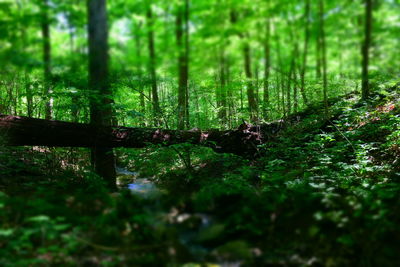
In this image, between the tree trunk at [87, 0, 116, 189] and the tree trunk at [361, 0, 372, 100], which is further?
the tree trunk at [87, 0, 116, 189]

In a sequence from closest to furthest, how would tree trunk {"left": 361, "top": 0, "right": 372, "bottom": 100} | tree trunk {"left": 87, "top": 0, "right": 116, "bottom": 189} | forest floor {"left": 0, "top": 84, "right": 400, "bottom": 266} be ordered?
forest floor {"left": 0, "top": 84, "right": 400, "bottom": 266}, tree trunk {"left": 361, "top": 0, "right": 372, "bottom": 100}, tree trunk {"left": 87, "top": 0, "right": 116, "bottom": 189}

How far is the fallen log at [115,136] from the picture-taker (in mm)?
4952

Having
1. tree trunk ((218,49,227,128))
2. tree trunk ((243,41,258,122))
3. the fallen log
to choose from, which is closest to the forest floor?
the fallen log

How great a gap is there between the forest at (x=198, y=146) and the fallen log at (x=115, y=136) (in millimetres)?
29

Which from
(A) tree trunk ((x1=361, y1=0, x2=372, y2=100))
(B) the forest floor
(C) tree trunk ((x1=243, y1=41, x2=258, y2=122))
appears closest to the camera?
(B) the forest floor

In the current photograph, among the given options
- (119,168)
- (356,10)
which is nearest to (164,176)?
(119,168)

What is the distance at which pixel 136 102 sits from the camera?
35.1 feet

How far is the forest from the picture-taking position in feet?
5.74

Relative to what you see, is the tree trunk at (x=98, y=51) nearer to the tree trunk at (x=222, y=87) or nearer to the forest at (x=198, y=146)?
the forest at (x=198, y=146)

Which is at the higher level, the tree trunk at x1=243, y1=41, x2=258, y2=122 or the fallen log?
the tree trunk at x1=243, y1=41, x2=258, y2=122

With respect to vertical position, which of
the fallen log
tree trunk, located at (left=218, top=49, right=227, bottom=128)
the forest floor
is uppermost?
tree trunk, located at (left=218, top=49, right=227, bottom=128)

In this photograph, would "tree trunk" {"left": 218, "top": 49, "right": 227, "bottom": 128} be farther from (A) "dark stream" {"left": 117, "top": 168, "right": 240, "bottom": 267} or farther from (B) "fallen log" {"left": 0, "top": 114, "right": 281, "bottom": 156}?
(A) "dark stream" {"left": 117, "top": 168, "right": 240, "bottom": 267}

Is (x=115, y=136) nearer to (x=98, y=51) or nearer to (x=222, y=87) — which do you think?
(x=98, y=51)

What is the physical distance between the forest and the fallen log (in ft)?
0.09
